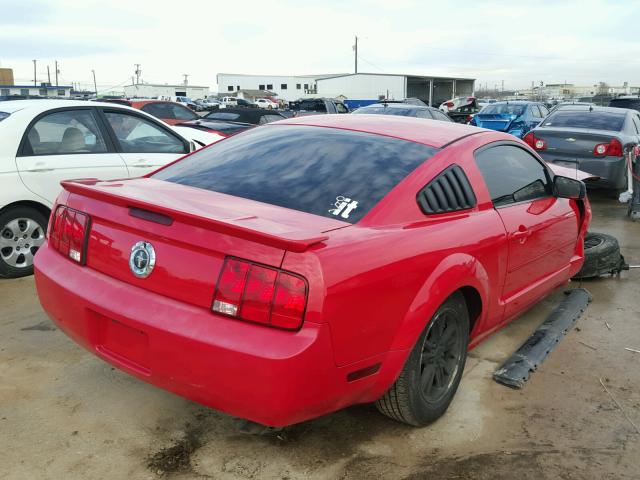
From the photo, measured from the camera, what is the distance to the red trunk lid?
219 cm

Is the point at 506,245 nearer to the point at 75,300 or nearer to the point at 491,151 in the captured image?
the point at 491,151

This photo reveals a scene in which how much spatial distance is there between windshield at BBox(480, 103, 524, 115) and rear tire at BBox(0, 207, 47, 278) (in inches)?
518

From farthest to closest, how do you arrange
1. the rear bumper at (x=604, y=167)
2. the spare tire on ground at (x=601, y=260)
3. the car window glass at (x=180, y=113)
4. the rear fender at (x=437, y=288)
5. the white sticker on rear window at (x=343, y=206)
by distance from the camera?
the car window glass at (x=180, y=113) < the rear bumper at (x=604, y=167) < the spare tire on ground at (x=601, y=260) < the white sticker on rear window at (x=343, y=206) < the rear fender at (x=437, y=288)

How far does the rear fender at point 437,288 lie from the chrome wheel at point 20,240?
384cm

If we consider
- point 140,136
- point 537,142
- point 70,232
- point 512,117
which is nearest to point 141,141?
point 140,136

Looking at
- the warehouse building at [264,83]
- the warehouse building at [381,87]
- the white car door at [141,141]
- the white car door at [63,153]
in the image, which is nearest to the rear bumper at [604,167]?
the white car door at [141,141]

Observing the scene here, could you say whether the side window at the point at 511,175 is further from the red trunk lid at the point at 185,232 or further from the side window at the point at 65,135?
the side window at the point at 65,135

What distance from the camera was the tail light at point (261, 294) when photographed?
7.01 ft

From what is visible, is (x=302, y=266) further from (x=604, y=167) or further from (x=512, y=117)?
(x=512, y=117)

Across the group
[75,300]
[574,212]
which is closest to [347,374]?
[75,300]

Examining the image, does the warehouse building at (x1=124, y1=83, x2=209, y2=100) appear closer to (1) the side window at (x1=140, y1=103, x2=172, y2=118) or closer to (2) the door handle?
(1) the side window at (x1=140, y1=103, x2=172, y2=118)

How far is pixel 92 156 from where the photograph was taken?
18.0 ft

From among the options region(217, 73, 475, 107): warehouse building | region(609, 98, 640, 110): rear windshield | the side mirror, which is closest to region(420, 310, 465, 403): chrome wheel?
the side mirror

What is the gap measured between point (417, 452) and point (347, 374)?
0.73 metres
